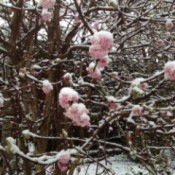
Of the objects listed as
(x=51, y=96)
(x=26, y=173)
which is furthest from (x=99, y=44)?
(x=26, y=173)

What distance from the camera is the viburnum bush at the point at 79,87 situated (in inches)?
94.8

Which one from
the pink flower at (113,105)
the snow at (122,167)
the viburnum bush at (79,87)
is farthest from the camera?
the snow at (122,167)

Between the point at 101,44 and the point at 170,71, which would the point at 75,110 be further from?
the point at 170,71

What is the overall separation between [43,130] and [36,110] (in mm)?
342

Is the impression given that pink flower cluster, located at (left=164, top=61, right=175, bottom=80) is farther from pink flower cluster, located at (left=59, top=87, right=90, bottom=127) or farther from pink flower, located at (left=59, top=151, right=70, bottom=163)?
pink flower, located at (left=59, top=151, right=70, bottom=163)

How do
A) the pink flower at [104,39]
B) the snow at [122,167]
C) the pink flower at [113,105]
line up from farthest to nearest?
1. the snow at [122,167]
2. the pink flower at [113,105]
3. the pink flower at [104,39]

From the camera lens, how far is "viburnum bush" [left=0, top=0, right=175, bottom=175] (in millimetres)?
2408

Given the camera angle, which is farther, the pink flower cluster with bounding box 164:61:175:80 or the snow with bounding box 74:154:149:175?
the snow with bounding box 74:154:149:175

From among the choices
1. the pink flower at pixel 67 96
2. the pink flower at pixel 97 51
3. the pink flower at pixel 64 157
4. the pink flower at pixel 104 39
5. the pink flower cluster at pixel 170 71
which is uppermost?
the pink flower at pixel 104 39

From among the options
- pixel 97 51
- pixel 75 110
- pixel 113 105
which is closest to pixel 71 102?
pixel 75 110

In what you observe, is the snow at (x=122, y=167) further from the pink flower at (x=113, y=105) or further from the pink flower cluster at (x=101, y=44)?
the pink flower cluster at (x=101, y=44)

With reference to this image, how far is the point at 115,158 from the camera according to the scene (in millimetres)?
13688

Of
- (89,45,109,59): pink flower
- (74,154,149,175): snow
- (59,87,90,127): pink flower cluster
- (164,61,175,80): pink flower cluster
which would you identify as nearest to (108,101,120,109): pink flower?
(59,87,90,127): pink flower cluster

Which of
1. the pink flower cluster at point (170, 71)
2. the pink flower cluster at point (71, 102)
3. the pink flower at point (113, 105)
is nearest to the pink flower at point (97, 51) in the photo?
the pink flower cluster at point (71, 102)
